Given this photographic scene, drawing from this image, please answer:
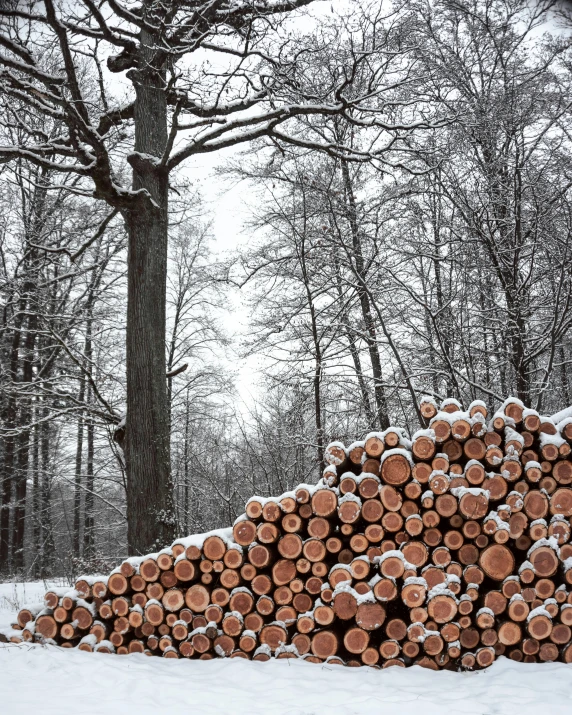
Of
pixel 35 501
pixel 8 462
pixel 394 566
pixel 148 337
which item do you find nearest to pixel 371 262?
pixel 148 337

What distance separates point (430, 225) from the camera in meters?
9.12

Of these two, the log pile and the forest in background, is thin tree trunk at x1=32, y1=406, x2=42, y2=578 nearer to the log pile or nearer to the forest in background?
the forest in background

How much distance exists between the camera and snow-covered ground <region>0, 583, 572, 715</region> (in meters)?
3.32

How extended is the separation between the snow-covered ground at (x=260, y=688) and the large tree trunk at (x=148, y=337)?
1689 millimetres

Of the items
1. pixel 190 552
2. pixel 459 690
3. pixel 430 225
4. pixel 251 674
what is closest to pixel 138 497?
pixel 190 552

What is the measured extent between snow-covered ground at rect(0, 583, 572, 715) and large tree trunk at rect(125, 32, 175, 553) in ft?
5.54

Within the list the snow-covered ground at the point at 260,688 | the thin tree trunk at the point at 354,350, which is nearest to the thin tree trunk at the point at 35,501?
the thin tree trunk at the point at 354,350

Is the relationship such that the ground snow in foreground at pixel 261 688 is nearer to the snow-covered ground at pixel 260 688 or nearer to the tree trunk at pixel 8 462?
the snow-covered ground at pixel 260 688

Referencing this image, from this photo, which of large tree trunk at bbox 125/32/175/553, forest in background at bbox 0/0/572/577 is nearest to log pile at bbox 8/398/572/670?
large tree trunk at bbox 125/32/175/553

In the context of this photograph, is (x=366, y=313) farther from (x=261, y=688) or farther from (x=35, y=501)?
(x=35, y=501)

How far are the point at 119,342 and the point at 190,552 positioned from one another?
1017cm

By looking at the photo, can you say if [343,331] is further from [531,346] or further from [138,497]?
[138,497]

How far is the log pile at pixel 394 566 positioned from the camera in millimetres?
4098

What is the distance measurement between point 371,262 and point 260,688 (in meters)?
6.88
